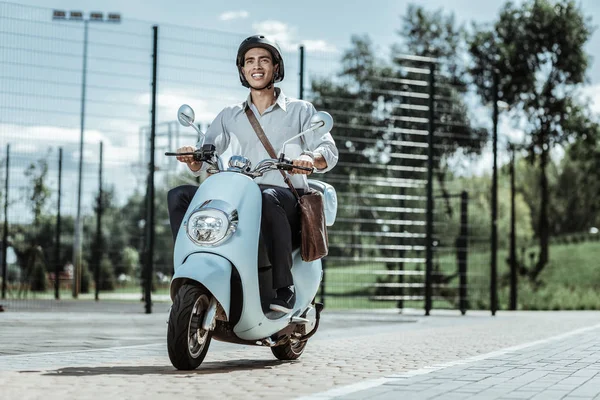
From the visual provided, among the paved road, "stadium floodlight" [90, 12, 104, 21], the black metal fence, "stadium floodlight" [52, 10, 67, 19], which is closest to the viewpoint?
the paved road

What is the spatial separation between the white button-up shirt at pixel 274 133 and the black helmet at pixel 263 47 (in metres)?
0.12

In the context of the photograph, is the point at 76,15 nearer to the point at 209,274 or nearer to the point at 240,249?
the point at 240,249

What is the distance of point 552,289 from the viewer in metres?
30.8

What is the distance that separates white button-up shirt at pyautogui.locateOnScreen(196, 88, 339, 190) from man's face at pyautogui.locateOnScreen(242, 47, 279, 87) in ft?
0.53

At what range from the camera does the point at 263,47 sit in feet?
23.3

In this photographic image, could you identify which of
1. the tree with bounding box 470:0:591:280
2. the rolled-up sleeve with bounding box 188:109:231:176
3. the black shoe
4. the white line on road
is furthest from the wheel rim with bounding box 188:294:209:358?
the tree with bounding box 470:0:591:280

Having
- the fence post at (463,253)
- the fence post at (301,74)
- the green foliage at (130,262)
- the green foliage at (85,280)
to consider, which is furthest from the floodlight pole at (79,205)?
the fence post at (463,253)

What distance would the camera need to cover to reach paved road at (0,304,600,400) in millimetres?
5371

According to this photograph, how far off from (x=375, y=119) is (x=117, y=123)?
4288 mm

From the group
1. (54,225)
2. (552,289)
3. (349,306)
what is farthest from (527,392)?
(552,289)

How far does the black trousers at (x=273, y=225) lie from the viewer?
656 cm

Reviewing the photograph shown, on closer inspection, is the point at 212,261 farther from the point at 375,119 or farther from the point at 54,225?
the point at 54,225

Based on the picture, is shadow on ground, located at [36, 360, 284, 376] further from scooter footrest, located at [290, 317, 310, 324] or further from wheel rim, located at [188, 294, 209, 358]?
scooter footrest, located at [290, 317, 310, 324]

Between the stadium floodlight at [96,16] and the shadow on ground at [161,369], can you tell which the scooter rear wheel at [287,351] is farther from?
the stadium floodlight at [96,16]
